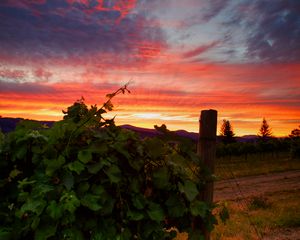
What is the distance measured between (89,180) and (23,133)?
0.67 metres

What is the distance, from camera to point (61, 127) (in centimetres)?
316

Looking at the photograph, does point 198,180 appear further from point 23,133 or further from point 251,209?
point 251,209

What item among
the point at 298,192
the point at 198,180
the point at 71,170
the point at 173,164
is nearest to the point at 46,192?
the point at 71,170

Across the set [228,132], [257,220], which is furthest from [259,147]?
[257,220]

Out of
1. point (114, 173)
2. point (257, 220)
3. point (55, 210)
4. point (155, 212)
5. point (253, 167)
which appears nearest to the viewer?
point (55, 210)

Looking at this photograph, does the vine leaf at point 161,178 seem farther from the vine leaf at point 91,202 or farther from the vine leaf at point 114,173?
the vine leaf at point 91,202

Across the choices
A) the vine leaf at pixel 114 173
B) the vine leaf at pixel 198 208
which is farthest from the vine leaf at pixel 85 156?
the vine leaf at pixel 198 208

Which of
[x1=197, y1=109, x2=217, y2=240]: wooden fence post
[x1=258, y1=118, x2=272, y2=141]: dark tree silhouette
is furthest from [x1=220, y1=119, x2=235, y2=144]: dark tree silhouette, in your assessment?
[x1=197, y1=109, x2=217, y2=240]: wooden fence post

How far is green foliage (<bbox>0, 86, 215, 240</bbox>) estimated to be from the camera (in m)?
2.96

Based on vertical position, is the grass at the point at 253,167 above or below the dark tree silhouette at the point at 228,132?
below

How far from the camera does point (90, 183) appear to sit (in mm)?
3119

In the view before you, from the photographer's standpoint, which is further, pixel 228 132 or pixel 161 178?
pixel 228 132

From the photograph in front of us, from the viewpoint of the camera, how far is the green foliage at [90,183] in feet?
9.72

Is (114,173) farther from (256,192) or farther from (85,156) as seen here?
(256,192)
